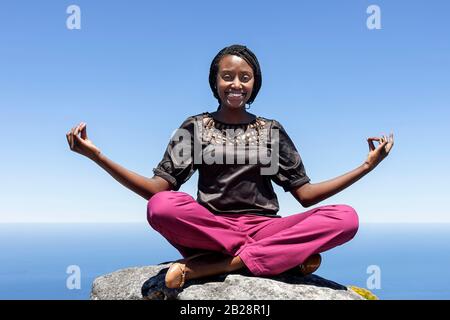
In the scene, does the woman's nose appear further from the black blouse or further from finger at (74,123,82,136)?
finger at (74,123,82,136)

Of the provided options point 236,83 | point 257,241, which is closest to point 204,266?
point 257,241

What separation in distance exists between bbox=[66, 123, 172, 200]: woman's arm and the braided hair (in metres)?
1.22

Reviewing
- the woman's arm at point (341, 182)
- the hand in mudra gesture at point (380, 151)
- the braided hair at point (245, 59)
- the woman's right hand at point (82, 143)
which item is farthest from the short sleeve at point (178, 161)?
the hand in mudra gesture at point (380, 151)

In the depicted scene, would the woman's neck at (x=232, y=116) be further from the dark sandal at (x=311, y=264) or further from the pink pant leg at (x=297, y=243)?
the dark sandal at (x=311, y=264)

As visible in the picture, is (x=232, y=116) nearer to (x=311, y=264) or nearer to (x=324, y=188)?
(x=324, y=188)

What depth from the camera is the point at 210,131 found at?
4781 mm

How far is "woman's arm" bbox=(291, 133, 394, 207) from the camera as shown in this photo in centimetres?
443

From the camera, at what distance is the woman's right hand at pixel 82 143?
3.97 metres

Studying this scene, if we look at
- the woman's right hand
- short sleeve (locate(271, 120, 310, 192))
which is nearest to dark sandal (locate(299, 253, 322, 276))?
A: short sleeve (locate(271, 120, 310, 192))

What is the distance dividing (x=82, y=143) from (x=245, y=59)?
192cm

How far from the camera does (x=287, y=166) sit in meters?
4.81
